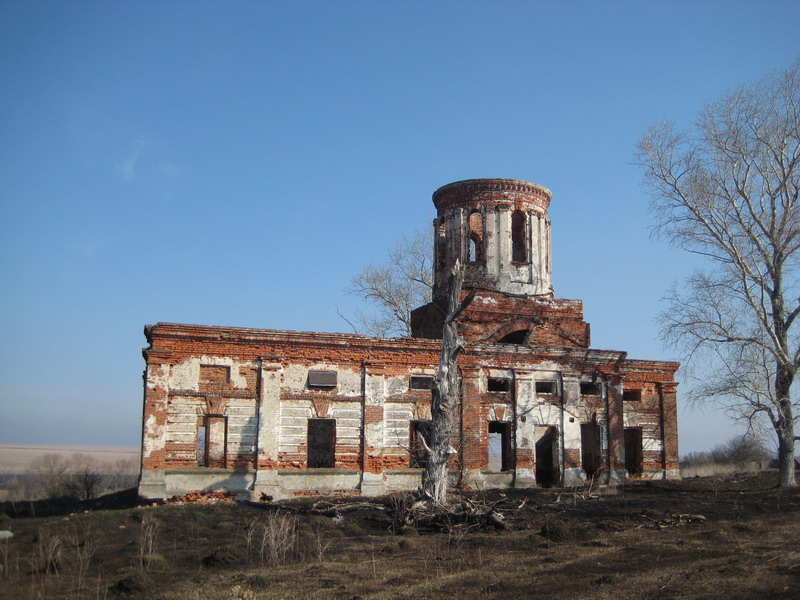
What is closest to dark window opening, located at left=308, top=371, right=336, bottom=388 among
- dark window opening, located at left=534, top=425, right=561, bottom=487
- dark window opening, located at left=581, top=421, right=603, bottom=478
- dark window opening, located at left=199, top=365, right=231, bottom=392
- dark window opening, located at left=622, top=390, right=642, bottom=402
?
dark window opening, located at left=199, top=365, right=231, bottom=392

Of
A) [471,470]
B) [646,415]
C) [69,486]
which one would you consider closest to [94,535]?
[471,470]

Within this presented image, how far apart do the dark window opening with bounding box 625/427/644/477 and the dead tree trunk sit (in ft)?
29.9

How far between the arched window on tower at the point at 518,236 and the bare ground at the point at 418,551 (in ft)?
28.1

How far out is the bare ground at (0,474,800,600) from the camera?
397 inches

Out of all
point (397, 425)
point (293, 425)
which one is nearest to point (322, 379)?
point (293, 425)

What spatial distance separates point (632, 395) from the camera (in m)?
24.5

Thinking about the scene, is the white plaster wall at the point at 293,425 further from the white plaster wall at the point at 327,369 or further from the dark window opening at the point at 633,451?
the dark window opening at the point at 633,451

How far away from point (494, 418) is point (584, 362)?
3.41 m

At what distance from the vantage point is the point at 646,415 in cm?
2414

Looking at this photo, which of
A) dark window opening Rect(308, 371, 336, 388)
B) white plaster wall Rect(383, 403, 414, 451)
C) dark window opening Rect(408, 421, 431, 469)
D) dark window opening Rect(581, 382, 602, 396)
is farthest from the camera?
dark window opening Rect(581, 382, 602, 396)

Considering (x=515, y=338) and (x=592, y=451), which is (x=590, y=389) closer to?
(x=592, y=451)

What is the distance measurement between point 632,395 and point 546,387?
320 cm

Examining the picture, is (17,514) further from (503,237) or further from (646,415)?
(646,415)

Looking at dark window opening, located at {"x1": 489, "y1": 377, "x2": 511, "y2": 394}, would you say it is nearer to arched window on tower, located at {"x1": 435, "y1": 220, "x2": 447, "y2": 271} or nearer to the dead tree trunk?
arched window on tower, located at {"x1": 435, "y1": 220, "x2": 447, "y2": 271}
